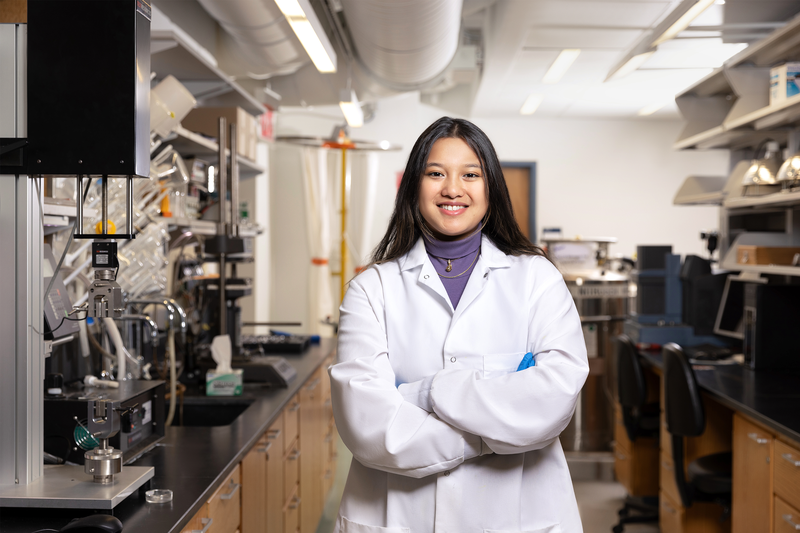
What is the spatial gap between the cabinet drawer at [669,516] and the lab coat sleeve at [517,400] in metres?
2.07

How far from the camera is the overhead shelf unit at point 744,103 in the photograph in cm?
268

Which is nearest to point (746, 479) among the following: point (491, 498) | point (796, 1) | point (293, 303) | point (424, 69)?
point (491, 498)

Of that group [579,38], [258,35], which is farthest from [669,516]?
[258,35]

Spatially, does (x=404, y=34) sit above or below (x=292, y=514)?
above

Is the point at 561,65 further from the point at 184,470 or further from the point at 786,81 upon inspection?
the point at 184,470

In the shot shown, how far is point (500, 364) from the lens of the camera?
4.45 ft

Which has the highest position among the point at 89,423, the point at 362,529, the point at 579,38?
the point at 579,38

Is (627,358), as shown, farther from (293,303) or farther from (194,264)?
(293,303)

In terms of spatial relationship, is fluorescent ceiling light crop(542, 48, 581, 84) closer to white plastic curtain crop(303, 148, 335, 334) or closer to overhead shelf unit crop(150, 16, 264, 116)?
white plastic curtain crop(303, 148, 335, 334)

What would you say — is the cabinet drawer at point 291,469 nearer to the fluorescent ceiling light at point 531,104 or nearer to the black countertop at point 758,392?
the black countertop at point 758,392

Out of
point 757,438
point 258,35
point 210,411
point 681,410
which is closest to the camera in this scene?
point 757,438

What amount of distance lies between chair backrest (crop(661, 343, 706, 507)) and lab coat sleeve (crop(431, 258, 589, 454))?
1.67m

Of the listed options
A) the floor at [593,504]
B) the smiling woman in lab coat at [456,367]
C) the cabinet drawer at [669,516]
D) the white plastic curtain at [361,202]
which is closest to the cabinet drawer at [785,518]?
the cabinet drawer at [669,516]

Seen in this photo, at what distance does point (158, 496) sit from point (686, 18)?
9.21ft
